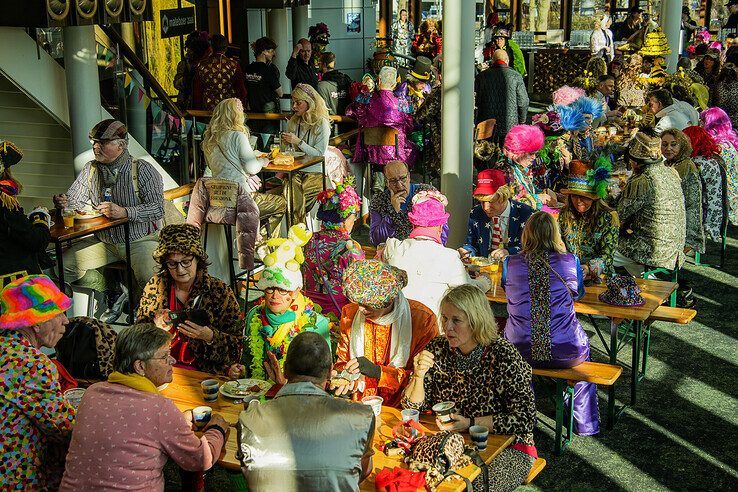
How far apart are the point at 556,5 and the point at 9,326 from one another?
802 inches

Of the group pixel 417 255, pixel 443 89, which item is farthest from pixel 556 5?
pixel 417 255

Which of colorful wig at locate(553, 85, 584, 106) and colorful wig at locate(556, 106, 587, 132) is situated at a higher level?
colorful wig at locate(553, 85, 584, 106)

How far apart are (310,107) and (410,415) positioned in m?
5.54

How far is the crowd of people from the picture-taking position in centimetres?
382

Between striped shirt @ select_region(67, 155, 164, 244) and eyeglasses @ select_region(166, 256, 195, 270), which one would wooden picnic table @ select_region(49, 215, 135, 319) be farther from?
eyeglasses @ select_region(166, 256, 195, 270)

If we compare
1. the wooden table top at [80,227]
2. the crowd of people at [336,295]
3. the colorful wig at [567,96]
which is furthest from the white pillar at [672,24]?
the wooden table top at [80,227]

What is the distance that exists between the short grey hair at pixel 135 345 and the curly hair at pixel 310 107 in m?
5.55

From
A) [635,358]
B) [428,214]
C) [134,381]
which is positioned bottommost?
[635,358]

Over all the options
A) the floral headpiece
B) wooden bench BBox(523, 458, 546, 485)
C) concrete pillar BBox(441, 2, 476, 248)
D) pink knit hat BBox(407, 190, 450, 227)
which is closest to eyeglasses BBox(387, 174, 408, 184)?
the floral headpiece

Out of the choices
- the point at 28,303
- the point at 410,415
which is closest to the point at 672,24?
the point at 410,415

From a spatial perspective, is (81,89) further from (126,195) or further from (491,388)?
(491,388)

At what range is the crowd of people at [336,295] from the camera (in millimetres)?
3822

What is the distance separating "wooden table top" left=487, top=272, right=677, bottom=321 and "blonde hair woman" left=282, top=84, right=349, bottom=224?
3212mm

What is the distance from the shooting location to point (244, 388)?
492cm
